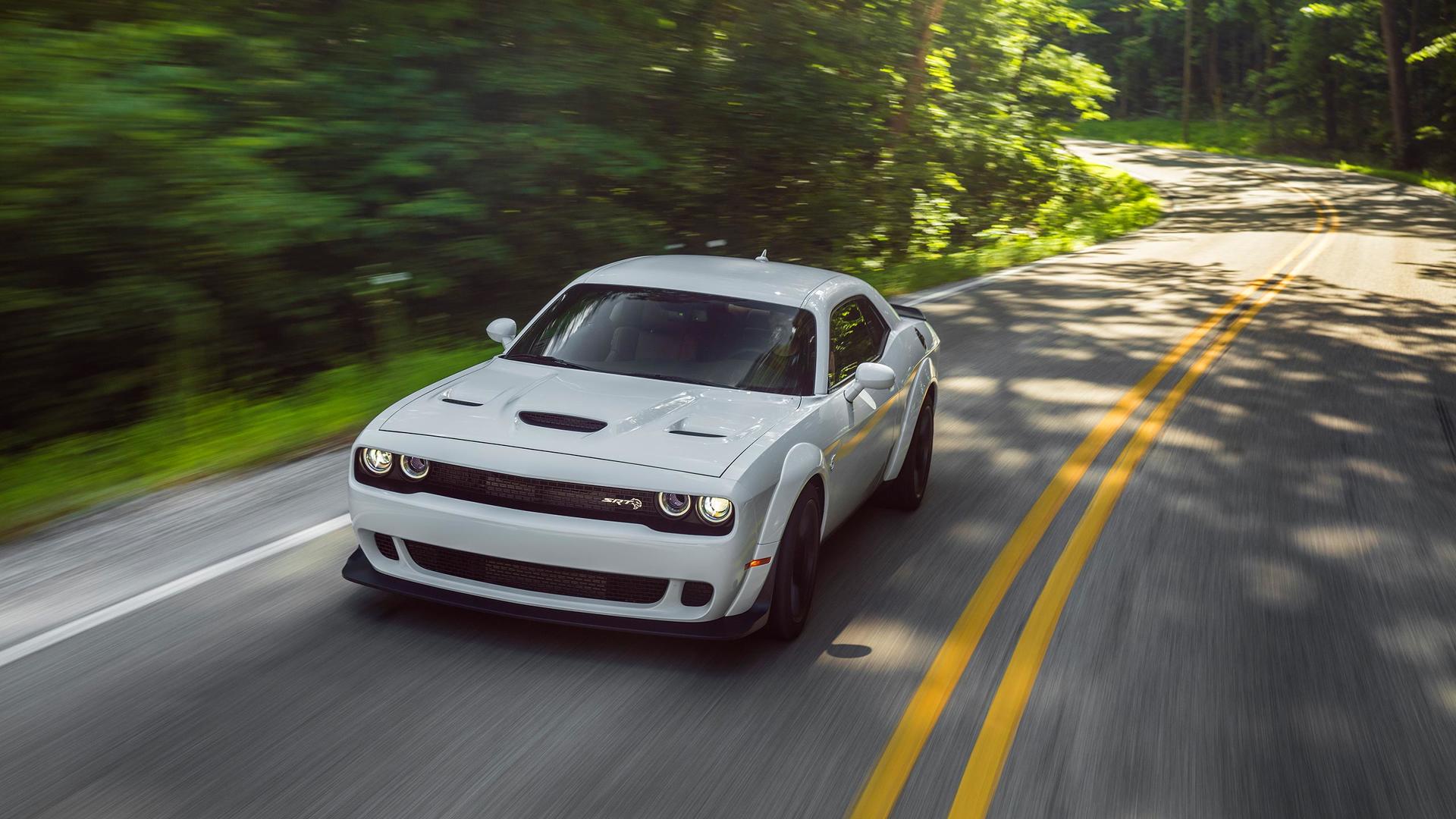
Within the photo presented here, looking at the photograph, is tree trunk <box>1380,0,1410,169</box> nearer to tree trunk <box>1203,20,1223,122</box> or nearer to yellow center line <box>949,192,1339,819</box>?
tree trunk <box>1203,20,1223,122</box>

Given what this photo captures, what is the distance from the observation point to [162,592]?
16.6ft

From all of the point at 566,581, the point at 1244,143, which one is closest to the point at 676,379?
the point at 566,581

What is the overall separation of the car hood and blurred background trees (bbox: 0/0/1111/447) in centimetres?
368

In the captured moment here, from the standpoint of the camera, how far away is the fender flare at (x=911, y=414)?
639cm

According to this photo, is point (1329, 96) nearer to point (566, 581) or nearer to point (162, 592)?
point (566, 581)

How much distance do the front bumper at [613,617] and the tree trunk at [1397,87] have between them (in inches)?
2095

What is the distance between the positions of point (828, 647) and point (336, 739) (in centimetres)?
189

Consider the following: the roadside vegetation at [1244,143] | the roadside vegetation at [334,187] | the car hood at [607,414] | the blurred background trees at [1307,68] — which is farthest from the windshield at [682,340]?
the roadside vegetation at [1244,143]

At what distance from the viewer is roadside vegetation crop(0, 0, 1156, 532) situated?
7457 millimetres

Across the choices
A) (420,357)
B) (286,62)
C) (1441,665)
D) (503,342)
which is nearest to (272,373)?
(420,357)

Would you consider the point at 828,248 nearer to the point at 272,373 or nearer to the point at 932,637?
the point at 272,373

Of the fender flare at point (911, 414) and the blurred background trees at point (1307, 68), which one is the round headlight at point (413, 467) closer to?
the fender flare at point (911, 414)

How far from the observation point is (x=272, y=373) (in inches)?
390

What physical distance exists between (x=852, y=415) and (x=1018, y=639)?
4.05 feet
